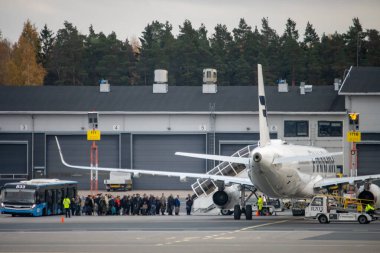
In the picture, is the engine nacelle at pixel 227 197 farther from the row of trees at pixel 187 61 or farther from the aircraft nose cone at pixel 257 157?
the row of trees at pixel 187 61

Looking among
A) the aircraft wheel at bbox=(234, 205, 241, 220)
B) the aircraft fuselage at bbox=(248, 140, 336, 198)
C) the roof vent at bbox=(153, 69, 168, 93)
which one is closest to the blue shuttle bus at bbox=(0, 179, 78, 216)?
the aircraft wheel at bbox=(234, 205, 241, 220)

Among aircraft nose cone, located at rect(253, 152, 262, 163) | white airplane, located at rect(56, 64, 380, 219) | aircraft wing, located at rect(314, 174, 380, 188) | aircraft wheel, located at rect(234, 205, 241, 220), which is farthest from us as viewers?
aircraft wheel, located at rect(234, 205, 241, 220)

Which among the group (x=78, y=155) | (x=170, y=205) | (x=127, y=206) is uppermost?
(x=78, y=155)

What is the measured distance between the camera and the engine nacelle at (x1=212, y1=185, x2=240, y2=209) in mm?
70375

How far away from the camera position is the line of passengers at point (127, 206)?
7919 centimetres

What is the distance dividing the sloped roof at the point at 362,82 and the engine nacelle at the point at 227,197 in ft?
128

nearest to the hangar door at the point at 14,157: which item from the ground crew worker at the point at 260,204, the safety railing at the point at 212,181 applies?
the safety railing at the point at 212,181

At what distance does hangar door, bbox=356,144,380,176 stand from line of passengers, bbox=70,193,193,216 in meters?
29.5

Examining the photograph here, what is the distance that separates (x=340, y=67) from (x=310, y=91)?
6431 cm

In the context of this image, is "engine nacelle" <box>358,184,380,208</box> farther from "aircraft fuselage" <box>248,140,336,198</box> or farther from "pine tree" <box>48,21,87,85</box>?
"pine tree" <box>48,21,87,85</box>

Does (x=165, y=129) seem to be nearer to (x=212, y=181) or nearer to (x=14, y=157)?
(x=14, y=157)

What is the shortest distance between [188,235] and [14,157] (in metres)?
60.9

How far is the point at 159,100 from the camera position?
4528 inches

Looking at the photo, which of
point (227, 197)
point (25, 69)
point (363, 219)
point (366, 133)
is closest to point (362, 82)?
point (366, 133)
